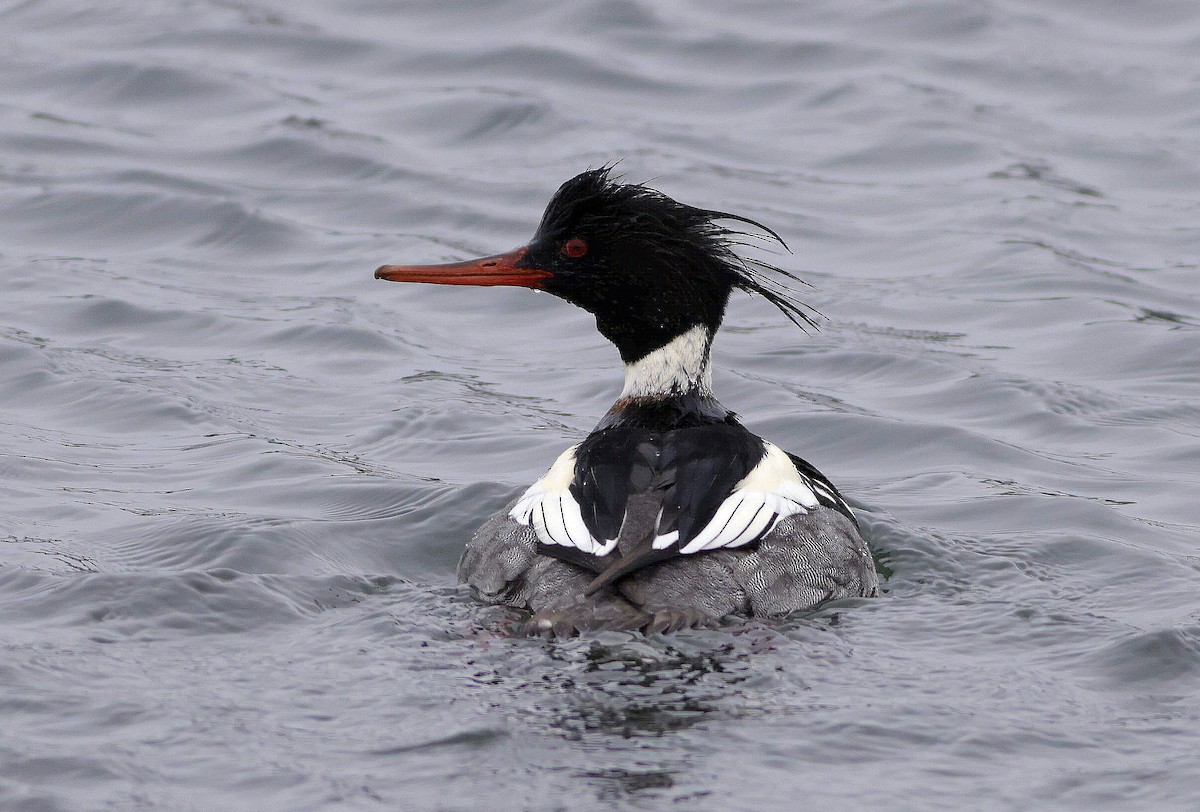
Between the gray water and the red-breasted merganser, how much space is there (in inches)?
7.2

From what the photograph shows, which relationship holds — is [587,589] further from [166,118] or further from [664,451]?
[166,118]

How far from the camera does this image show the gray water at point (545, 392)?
483 cm

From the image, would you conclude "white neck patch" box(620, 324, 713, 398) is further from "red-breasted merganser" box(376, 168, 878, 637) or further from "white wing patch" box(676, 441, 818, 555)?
"white wing patch" box(676, 441, 818, 555)

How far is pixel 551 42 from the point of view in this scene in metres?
15.1

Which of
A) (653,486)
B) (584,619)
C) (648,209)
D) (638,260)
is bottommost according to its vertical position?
(584,619)

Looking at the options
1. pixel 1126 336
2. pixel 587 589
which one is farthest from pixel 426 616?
pixel 1126 336

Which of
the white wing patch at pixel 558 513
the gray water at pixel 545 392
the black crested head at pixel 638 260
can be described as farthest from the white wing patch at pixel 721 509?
the black crested head at pixel 638 260

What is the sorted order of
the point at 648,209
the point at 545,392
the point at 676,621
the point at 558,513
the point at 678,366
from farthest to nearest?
the point at 545,392, the point at 678,366, the point at 648,209, the point at 558,513, the point at 676,621

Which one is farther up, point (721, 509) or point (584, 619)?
point (721, 509)

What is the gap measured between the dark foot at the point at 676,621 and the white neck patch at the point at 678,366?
53.4 inches

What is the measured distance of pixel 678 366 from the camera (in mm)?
6668

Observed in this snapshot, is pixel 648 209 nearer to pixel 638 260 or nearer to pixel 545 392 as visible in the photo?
pixel 638 260

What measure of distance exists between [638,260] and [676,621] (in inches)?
66.4

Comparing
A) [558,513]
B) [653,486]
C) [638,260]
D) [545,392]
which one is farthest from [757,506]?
[545,392]
